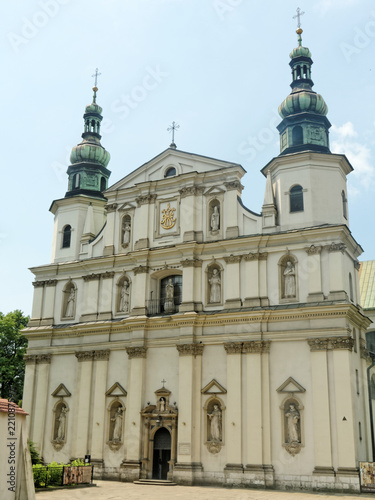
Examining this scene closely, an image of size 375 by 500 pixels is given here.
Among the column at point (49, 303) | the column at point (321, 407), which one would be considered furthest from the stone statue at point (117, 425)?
the column at point (321, 407)

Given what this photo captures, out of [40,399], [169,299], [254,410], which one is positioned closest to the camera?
[254,410]

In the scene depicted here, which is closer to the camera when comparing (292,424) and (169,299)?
(292,424)

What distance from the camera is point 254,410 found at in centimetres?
2348

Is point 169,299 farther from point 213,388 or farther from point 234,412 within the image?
point 234,412

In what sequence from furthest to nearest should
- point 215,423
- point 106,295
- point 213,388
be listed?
point 106,295
point 213,388
point 215,423

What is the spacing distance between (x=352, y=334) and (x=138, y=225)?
11972mm

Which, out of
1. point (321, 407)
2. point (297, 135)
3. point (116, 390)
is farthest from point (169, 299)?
point (297, 135)

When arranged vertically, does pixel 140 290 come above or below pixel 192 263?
below

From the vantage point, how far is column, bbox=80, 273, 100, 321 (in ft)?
95.0

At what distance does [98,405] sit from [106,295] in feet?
18.2

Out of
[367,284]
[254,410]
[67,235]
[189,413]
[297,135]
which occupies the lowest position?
[189,413]

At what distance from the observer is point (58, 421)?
2822cm

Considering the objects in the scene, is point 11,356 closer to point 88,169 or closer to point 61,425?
point 61,425

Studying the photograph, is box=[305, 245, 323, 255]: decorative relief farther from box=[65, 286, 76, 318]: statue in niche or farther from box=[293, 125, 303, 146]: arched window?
box=[65, 286, 76, 318]: statue in niche
